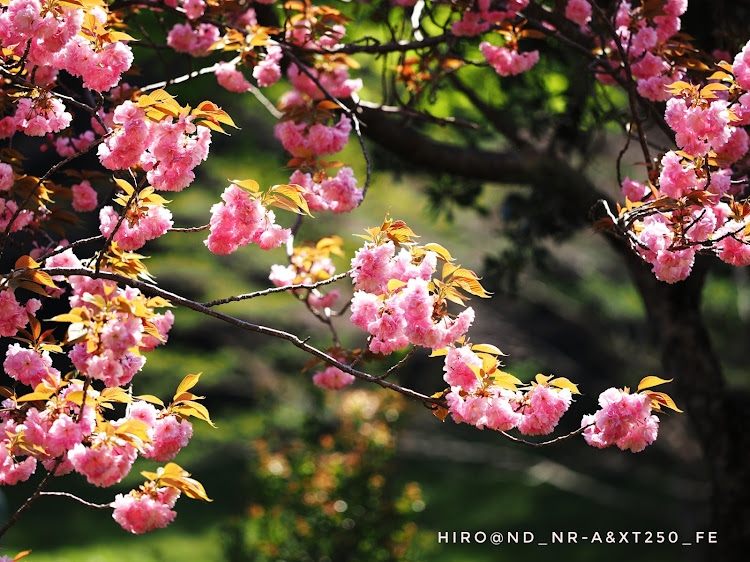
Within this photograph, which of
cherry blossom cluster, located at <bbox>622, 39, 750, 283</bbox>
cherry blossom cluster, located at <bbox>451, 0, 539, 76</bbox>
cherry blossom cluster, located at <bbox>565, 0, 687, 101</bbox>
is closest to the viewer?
cherry blossom cluster, located at <bbox>622, 39, 750, 283</bbox>

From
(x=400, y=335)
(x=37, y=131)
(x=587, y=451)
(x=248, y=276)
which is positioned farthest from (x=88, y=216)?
(x=400, y=335)

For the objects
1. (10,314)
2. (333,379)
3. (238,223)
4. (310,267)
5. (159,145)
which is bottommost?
(333,379)

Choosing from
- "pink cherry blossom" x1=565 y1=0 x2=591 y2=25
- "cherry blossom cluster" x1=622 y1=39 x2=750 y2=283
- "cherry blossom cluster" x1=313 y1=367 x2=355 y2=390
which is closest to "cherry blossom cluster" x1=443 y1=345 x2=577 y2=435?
"cherry blossom cluster" x1=622 y1=39 x2=750 y2=283

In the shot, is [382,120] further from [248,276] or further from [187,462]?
[248,276]

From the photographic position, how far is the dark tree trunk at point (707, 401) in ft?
11.6

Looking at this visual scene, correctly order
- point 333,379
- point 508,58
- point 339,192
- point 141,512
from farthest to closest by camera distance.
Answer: point 508,58 → point 333,379 → point 339,192 → point 141,512

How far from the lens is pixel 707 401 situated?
11.6ft

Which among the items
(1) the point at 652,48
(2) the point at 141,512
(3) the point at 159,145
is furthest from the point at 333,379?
(1) the point at 652,48

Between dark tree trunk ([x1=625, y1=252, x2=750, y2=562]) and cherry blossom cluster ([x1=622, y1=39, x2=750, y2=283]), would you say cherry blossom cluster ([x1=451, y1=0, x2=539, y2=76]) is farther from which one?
dark tree trunk ([x1=625, y1=252, x2=750, y2=562])

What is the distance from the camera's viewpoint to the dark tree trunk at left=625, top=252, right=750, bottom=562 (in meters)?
3.53

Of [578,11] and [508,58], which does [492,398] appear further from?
[578,11]

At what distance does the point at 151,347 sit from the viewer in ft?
6.40

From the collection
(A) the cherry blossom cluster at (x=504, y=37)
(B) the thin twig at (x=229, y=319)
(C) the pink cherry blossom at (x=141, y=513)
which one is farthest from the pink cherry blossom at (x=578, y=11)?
(C) the pink cherry blossom at (x=141, y=513)

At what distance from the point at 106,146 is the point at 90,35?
278 mm
